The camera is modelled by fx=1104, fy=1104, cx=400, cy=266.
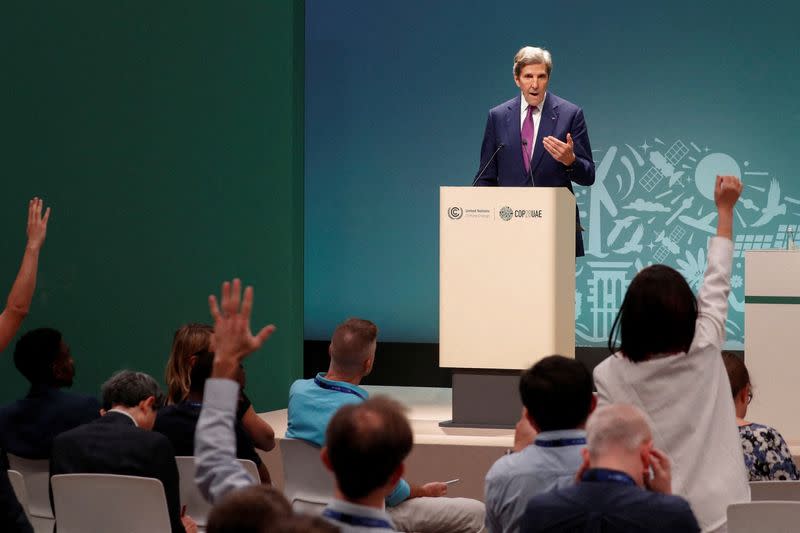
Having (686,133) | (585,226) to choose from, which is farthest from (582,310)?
(686,133)

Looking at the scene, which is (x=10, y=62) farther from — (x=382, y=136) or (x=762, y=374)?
(x=762, y=374)

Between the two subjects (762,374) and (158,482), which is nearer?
(158,482)

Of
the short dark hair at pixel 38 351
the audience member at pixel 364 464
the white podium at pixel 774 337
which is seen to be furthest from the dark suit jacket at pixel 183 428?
the white podium at pixel 774 337

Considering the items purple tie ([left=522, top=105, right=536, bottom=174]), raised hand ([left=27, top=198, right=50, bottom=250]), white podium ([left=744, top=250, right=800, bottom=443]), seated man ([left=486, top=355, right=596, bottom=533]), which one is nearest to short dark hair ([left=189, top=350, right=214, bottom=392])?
raised hand ([left=27, top=198, right=50, bottom=250])

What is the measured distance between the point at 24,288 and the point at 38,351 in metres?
0.43

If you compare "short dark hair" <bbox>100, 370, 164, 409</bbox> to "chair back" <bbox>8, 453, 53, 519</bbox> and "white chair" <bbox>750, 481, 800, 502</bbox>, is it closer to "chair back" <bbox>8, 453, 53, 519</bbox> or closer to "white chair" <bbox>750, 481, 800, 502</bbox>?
"chair back" <bbox>8, 453, 53, 519</bbox>

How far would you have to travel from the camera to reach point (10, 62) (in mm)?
5953

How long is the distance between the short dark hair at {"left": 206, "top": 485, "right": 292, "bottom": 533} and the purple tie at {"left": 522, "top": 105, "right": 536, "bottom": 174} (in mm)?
3702

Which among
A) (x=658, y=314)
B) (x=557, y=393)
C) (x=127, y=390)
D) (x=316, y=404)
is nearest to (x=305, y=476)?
(x=316, y=404)

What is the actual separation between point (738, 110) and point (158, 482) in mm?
5803

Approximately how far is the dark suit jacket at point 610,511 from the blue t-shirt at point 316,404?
5.01 feet

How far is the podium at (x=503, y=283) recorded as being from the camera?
16.1ft

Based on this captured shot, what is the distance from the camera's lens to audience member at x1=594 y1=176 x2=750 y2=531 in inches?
98.1

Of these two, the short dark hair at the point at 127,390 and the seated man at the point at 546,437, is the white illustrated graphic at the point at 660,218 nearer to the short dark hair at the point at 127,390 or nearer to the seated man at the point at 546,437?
the short dark hair at the point at 127,390
